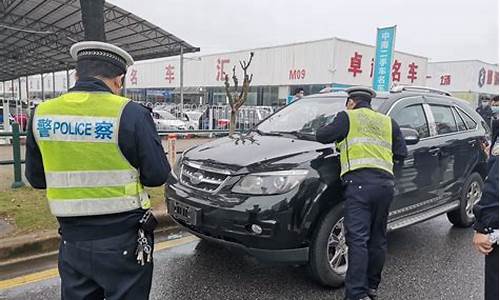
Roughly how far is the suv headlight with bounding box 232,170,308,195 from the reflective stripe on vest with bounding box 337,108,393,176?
394 millimetres

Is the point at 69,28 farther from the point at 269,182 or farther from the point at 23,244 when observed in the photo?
the point at 269,182

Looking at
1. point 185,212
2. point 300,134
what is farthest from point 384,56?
point 185,212

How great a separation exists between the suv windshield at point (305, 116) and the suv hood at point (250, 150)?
31cm

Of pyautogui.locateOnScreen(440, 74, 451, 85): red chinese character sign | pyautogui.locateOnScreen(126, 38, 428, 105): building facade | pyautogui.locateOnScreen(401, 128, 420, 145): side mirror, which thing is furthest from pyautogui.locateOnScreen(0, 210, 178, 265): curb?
pyautogui.locateOnScreen(440, 74, 451, 85): red chinese character sign

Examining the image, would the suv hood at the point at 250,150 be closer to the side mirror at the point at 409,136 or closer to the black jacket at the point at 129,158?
the side mirror at the point at 409,136

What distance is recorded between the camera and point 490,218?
2115 mm

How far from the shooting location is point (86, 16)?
212 inches

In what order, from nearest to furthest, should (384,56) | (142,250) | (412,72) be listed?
1. (142,250)
2. (384,56)
3. (412,72)

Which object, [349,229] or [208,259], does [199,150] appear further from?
[349,229]

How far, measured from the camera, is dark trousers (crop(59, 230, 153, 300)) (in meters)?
1.91

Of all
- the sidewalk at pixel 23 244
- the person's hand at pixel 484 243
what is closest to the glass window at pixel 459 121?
the person's hand at pixel 484 243

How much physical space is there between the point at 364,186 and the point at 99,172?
2018 millimetres

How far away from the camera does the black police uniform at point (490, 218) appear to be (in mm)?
2092

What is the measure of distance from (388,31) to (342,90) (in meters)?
8.20
